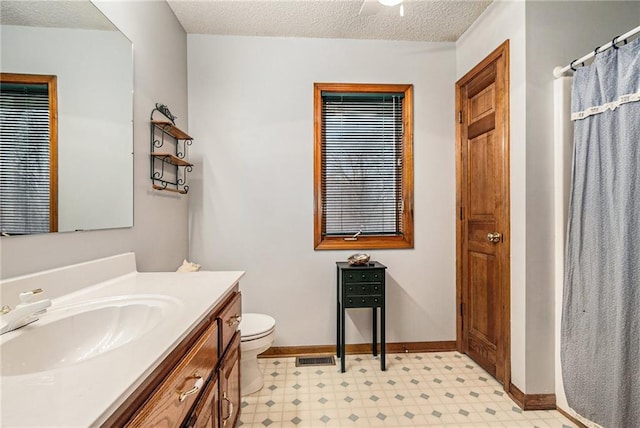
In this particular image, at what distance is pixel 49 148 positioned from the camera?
1.09 m

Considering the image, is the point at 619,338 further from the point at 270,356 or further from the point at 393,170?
the point at 270,356

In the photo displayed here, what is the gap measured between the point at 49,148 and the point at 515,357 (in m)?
2.60

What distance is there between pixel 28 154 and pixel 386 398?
217 cm

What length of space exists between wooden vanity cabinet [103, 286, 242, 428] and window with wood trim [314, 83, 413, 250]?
131 cm

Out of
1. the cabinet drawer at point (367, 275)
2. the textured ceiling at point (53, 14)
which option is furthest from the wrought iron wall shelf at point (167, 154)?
the cabinet drawer at point (367, 275)

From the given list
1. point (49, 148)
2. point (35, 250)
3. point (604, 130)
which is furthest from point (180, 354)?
point (604, 130)

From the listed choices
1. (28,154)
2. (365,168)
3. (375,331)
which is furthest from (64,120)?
(375,331)

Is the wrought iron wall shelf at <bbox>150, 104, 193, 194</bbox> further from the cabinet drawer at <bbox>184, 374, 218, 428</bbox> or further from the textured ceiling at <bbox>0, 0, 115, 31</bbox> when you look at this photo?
the cabinet drawer at <bbox>184, 374, 218, 428</bbox>

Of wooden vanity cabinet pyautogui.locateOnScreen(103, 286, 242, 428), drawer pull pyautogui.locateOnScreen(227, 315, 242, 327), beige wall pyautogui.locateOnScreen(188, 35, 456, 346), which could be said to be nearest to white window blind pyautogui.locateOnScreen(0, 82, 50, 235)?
wooden vanity cabinet pyautogui.locateOnScreen(103, 286, 242, 428)

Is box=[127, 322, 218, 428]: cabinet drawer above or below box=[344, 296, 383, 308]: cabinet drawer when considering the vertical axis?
above

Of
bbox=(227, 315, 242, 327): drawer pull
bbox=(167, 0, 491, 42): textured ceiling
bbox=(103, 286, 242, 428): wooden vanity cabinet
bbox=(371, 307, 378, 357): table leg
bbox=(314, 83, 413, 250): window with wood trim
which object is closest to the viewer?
bbox=(103, 286, 242, 428): wooden vanity cabinet

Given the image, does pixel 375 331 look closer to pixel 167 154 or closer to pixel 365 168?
pixel 365 168

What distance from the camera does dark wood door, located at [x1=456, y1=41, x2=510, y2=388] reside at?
2066mm

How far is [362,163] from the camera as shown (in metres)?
2.68
